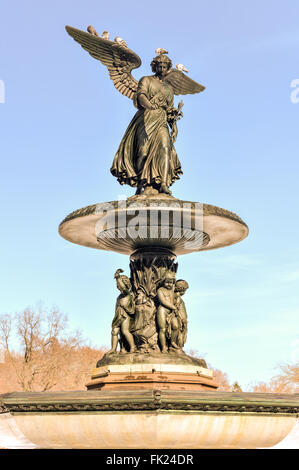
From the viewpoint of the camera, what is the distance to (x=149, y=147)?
511 inches

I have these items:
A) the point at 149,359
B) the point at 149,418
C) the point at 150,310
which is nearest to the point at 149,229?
the point at 150,310

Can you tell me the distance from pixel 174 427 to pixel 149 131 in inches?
221

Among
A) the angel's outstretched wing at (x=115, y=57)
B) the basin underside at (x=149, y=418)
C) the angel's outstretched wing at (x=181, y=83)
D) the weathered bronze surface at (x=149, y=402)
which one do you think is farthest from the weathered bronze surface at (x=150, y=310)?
the angel's outstretched wing at (x=181, y=83)

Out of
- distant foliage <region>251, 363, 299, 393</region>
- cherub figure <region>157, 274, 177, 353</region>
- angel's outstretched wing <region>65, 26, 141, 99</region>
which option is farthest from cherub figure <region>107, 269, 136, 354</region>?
distant foliage <region>251, 363, 299, 393</region>

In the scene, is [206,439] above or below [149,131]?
below

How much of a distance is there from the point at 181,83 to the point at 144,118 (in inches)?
63.1

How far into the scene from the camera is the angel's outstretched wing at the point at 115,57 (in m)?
13.2

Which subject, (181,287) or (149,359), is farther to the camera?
(181,287)

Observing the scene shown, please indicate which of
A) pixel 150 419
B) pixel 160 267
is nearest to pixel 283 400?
pixel 150 419

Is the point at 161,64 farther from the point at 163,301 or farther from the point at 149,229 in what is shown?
the point at 163,301

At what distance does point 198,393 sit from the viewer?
9312mm

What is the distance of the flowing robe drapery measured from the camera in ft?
42.2
